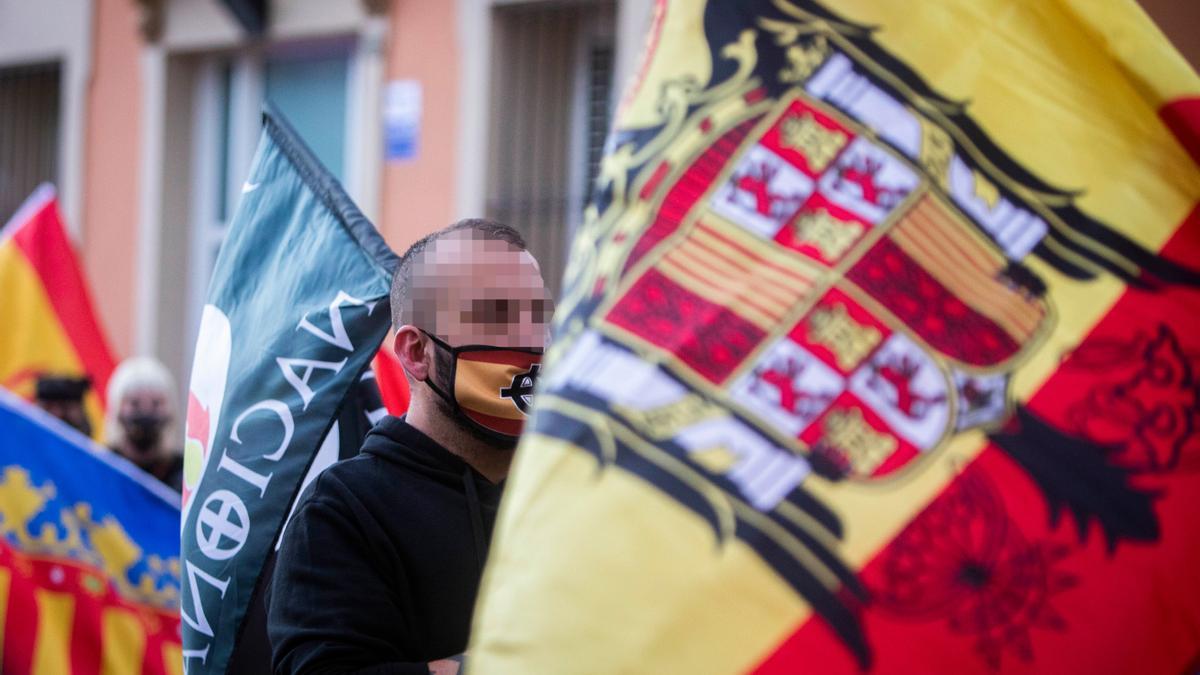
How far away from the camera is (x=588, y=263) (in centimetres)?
188

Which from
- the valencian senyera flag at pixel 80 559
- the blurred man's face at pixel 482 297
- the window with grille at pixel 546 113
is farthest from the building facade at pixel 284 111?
the blurred man's face at pixel 482 297

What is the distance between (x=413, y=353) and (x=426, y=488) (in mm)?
223

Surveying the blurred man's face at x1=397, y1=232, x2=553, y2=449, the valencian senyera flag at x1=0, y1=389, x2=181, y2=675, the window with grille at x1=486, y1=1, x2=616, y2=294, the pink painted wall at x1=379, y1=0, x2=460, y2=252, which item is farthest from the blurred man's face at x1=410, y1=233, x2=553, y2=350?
the pink painted wall at x1=379, y1=0, x2=460, y2=252

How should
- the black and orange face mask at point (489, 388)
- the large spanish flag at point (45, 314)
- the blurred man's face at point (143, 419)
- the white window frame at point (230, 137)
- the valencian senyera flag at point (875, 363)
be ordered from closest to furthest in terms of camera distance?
the valencian senyera flag at point (875, 363), the black and orange face mask at point (489, 388), the blurred man's face at point (143, 419), the large spanish flag at point (45, 314), the white window frame at point (230, 137)

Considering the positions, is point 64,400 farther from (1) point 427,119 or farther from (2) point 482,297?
(2) point 482,297

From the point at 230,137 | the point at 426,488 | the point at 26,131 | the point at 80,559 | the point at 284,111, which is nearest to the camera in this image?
the point at 426,488

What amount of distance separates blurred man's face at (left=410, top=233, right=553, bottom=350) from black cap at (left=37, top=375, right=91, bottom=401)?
3.87 metres

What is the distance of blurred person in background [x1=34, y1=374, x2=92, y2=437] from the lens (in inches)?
231

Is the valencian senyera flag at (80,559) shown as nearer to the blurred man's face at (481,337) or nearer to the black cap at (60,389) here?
the black cap at (60,389)

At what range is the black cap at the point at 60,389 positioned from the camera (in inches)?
232

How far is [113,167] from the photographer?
10.7 m

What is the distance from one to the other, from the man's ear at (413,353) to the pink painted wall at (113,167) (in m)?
8.64

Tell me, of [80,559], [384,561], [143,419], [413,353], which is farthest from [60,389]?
[384,561]

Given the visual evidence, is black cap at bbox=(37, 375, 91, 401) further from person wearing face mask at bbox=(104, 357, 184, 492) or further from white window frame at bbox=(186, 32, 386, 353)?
white window frame at bbox=(186, 32, 386, 353)
